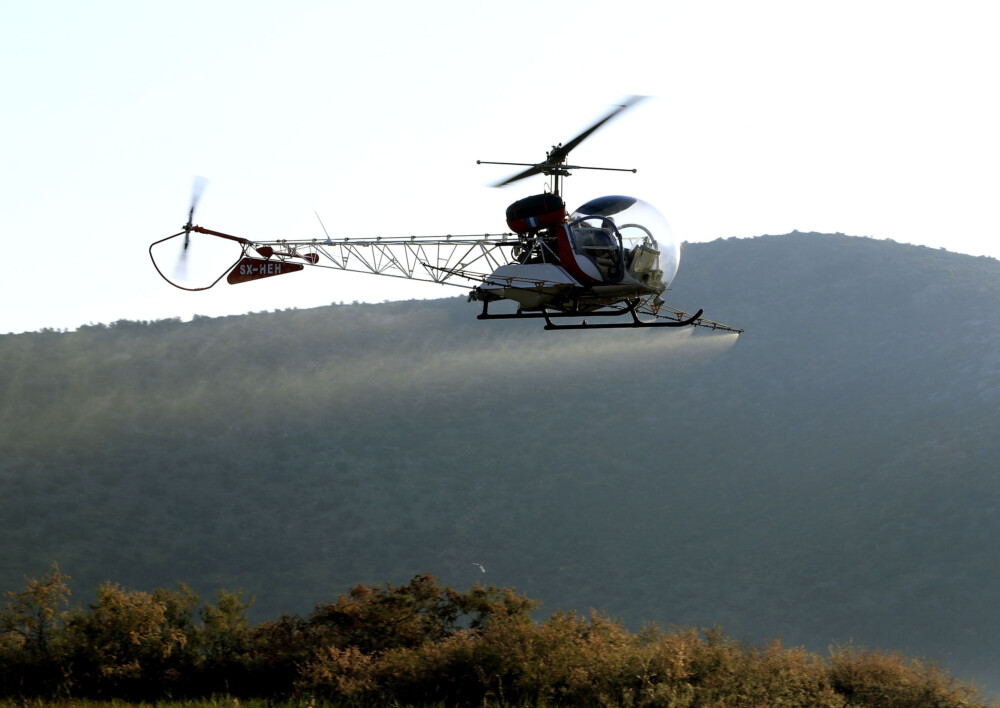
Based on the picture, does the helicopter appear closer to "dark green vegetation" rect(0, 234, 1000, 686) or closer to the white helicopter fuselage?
the white helicopter fuselage

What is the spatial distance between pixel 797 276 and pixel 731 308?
448 inches

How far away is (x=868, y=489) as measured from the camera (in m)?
78.9

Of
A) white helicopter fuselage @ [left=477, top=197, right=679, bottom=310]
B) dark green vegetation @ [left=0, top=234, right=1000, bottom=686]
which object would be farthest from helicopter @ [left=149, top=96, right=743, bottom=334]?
dark green vegetation @ [left=0, top=234, right=1000, bottom=686]


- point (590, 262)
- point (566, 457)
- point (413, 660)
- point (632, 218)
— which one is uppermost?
point (632, 218)

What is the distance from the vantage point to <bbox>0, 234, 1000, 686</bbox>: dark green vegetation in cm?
6862

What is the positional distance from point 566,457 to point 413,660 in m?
67.2

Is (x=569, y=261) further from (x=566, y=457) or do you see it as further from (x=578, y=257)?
(x=566, y=457)

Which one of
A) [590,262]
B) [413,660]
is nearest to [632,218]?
[590,262]

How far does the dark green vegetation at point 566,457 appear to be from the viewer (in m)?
68.6

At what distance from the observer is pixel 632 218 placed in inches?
773

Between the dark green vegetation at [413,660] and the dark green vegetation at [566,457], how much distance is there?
4439 centimetres

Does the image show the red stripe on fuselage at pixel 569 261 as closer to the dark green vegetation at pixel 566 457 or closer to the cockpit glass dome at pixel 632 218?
the cockpit glass dome at pixel 632 218

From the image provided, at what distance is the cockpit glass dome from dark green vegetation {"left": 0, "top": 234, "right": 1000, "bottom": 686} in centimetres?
4747

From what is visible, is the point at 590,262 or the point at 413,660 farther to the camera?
the point at 590,262
